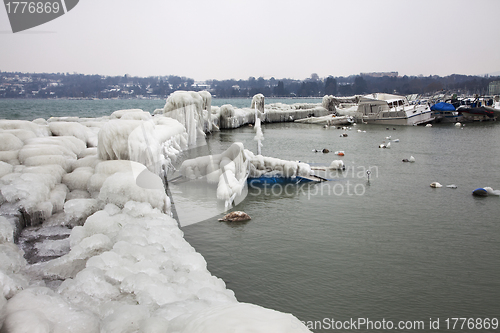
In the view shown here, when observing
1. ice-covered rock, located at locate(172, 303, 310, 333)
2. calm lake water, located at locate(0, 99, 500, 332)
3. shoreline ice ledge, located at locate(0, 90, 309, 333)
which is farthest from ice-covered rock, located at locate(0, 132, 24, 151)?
ice-covered rock, located at locate(172, 303, 310, 333)

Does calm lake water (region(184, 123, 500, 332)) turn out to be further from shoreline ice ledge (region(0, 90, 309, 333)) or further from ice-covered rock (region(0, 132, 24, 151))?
ice-covered rock (region(0, 132, 24, 151))

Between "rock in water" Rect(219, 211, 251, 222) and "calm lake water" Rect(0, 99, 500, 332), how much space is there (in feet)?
0.80

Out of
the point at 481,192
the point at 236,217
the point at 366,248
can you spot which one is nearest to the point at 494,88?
the point at 481,192

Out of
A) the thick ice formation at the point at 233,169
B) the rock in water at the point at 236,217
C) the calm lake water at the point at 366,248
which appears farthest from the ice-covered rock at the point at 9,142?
the thick ice formation at the point at 233,169

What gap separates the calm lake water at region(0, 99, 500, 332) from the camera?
7012 millimetres

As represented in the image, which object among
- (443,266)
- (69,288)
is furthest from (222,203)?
(69,288)

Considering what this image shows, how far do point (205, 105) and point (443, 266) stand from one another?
29704mm

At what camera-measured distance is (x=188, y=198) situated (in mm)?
13273

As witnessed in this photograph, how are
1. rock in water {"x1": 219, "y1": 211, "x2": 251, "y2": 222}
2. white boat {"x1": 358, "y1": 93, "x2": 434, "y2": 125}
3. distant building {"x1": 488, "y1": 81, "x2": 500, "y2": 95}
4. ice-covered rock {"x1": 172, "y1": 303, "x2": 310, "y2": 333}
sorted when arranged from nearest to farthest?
ice-covered rock {"x1": 172, "y1": 303, "x2": 310, "y2": 333}, rock in water {"x1": 219, "y1": 211, "x2": 251, "y2": 222}, white boat {"x1": 358, "y1": 93, "x2": 434, "y2": 125}, distant building {"x1": 488, "y1": 81, "x2": 500, "y2": 95}

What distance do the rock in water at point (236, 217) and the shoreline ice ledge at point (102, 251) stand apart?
2.87m

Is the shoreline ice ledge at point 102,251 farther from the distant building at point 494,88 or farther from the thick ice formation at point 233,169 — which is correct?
the distant building at point 494,88

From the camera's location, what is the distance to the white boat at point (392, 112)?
46.2m

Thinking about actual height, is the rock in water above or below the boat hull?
below

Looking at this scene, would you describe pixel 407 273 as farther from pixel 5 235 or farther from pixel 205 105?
pixel 205 105
